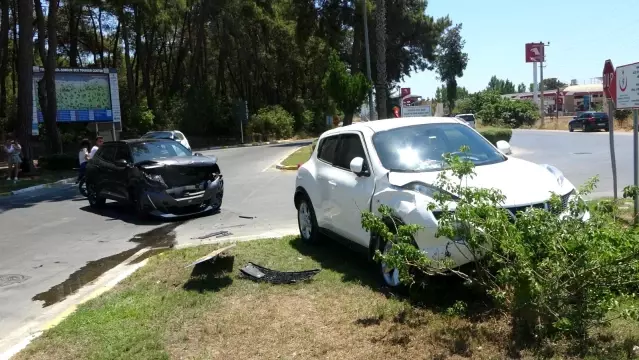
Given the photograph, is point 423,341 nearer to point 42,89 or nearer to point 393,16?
point 42,89

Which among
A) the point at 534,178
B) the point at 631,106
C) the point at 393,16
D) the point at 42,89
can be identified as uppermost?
the point at 393,16

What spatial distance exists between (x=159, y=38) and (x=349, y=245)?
53.0 meters

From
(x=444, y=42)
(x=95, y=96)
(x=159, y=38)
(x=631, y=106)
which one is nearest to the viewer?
(x=631, y=106)

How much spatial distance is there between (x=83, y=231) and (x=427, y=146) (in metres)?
7.81

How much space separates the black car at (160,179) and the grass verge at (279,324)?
5.05 metres

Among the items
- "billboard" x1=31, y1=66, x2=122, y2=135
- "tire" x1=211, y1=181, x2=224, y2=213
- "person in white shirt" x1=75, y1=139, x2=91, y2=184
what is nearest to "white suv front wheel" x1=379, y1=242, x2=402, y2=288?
"tire" x1=211, y1=181, x2=224, y2=213

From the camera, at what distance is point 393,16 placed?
165 feet

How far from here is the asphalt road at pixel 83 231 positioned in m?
7.41

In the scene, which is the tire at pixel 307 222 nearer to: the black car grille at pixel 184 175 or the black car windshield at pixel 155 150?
the black car grille at pixel 184 175

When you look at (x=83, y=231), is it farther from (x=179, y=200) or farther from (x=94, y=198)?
(x=94, y=198)

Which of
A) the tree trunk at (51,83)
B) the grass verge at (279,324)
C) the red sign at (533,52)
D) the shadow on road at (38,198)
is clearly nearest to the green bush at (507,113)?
the red sign at (533,52)

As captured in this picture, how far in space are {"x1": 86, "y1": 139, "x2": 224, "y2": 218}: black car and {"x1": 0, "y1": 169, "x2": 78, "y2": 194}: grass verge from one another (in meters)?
8.85

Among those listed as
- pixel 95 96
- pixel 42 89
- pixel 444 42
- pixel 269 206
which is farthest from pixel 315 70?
pixel 269 206

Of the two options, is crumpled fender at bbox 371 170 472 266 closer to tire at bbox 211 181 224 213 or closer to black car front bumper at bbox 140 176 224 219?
black car front bumper at bbox 140 176 224 219
